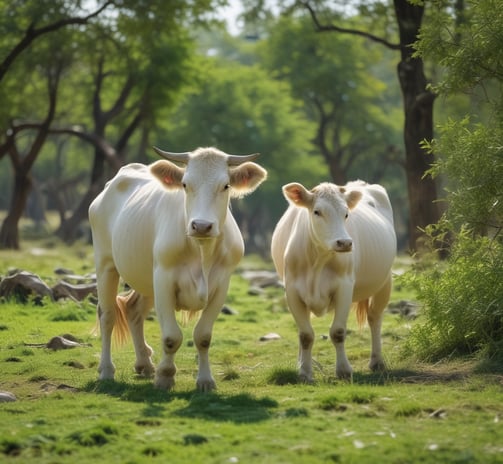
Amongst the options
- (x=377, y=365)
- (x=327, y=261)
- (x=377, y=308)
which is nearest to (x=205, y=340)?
(x=327, y=261)

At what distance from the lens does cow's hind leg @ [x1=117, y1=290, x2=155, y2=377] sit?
10969mm

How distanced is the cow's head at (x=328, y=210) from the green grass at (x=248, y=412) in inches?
53.3

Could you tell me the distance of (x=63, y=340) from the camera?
1278cm

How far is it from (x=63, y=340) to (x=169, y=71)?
80.3 feet

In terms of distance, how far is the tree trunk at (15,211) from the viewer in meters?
32.7

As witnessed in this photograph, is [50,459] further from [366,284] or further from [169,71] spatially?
[169,71]

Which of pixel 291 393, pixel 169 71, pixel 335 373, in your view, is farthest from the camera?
pixel 169 71

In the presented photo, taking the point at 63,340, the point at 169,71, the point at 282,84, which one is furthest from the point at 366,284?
the point at 282,84

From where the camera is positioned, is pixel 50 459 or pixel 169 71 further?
pixel 169 71

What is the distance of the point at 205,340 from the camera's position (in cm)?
970

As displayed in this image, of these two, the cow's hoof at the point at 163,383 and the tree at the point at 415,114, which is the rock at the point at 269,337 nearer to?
the tree at the point at 415,114

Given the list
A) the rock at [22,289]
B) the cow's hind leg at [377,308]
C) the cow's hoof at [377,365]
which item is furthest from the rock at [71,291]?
the cow's hoof at [377,365]

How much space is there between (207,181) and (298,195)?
1.62 meters

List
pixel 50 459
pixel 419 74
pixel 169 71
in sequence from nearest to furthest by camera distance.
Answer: pixel 50 459 < pixel 419 74 < pixel 169 71
